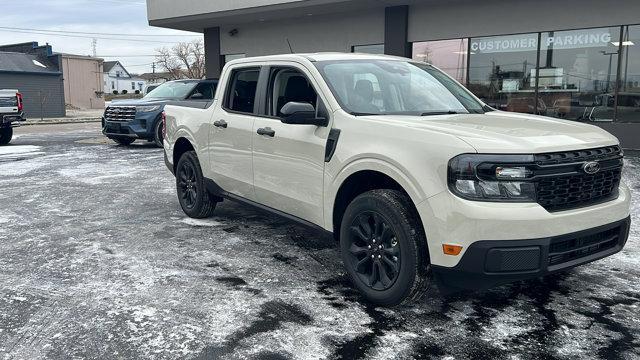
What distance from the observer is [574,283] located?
434 centimetres

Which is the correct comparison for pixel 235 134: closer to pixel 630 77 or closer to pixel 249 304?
pixel 249 304

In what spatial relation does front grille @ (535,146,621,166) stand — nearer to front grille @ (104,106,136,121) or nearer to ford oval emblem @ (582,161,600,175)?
ford oval emblem @ (582,161,600,175)

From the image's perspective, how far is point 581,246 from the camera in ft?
11.4

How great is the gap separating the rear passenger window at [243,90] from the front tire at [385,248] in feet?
6.24

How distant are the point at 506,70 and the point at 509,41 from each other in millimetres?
711

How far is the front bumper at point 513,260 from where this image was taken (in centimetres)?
321

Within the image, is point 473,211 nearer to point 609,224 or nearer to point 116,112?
point 609,224

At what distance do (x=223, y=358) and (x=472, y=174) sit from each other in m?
1.79

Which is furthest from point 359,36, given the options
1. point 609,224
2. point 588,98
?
point 609,224

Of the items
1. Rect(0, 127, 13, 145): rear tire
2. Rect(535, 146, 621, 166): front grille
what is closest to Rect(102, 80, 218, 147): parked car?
Rect(0, 127, 13, 145): rear tire

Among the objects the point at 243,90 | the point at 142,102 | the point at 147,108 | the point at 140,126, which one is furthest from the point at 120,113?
the point at 243,90

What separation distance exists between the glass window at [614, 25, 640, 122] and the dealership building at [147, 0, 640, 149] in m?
0.02

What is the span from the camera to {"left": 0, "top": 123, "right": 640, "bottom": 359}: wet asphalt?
3295 millimetres

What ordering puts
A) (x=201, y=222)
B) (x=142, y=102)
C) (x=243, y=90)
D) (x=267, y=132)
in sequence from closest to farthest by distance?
(x=267, y=132) → (x=243, y=90) → (x=201, y=222) → (x=142, y=102)
